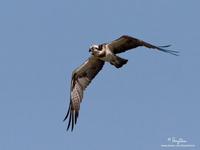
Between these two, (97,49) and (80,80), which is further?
(80,80)

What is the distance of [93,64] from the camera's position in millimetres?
27094

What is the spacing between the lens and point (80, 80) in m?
27.5

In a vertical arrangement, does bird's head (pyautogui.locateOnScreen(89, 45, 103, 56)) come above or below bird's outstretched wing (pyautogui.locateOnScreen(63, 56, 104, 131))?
above

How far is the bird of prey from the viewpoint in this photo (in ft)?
82.7

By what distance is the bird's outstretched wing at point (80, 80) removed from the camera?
27031mm

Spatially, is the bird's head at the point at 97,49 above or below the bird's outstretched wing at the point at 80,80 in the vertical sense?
above

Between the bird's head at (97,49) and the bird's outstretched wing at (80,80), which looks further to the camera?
the bird's outstretched wing at (80,80)

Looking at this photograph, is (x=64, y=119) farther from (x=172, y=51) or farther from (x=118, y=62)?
(x=172, y=51)

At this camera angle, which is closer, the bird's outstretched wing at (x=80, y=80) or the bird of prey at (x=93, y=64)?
the bird of prey at (x=93, y=64)

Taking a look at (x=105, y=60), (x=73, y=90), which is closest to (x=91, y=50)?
(x=105, y=60)

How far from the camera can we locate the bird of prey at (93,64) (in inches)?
992

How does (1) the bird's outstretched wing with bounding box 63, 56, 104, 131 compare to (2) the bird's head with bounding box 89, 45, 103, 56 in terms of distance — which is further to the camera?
(1) the bird's outstretched wing with bounding box 63, 56, 104, 131

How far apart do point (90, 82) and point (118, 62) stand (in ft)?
8.17

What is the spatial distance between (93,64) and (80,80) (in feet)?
2.59
